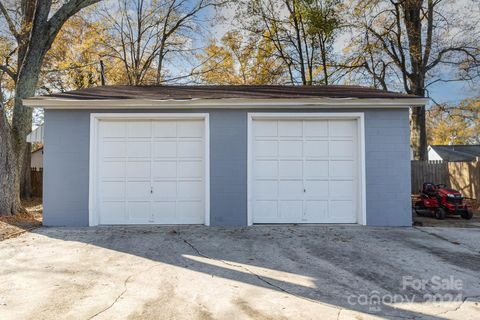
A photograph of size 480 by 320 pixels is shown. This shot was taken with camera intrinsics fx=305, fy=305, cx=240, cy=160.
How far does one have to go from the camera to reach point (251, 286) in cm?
371

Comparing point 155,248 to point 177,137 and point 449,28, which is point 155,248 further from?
point 449,28

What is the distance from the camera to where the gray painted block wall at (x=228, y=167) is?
6785mm

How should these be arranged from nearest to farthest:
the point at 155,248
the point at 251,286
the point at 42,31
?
the point at 251,286, the point at 155,248, the point at 42,31

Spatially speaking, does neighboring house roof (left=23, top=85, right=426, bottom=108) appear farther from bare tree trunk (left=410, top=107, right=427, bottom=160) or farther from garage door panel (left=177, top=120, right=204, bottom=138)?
bare tree trunk (left=410, top=107, right=427, bottom=160)

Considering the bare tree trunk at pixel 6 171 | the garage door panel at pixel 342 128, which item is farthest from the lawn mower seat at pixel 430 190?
the bare tree trunk at pixel 6 171

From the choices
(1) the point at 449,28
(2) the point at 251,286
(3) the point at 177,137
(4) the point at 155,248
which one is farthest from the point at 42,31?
(1) the point at 449,28

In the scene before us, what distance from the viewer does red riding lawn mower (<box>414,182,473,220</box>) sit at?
8070mm

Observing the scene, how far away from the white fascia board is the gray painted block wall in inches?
6.8

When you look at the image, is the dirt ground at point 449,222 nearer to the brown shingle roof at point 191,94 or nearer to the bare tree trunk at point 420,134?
the brown shingle roof at point 191,94

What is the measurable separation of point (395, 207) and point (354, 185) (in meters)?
1.01

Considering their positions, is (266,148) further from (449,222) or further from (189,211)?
(449,222)

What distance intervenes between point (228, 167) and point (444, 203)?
19.5 feet

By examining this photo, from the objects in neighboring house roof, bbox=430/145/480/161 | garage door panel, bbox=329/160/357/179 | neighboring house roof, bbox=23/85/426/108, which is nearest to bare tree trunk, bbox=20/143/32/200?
neighboring house roof, bbox=23/85/426/108

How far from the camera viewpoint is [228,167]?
6.92 meters
